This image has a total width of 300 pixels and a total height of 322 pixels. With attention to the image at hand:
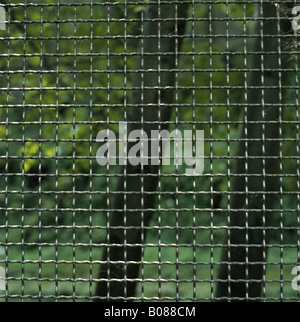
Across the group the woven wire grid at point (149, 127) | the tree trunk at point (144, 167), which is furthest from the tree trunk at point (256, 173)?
the tree trunk at point (144, 167)

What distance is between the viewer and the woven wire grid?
1.23 m

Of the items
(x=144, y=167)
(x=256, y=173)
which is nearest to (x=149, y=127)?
(x=144, y=167)

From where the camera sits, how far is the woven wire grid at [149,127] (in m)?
1.23

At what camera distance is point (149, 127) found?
1.38 m

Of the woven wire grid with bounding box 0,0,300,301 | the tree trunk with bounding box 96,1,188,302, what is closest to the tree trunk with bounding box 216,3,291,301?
the woven wire grid with bounding box 0,0,300,301

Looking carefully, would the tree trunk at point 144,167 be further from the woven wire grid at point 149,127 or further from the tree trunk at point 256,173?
the tree trunk at point 256,173

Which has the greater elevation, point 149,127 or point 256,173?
point 149,127

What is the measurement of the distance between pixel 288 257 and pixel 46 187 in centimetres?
97

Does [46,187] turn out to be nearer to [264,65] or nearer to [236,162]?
[236,162]

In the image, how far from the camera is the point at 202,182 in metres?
1.92

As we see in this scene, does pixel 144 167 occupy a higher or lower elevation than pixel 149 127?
lower

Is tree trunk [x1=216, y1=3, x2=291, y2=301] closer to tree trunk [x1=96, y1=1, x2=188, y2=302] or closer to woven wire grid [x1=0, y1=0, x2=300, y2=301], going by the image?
woven wire grid [x1=0, y1=0, x2=300, y2=301]

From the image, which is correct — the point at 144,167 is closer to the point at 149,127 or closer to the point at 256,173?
the point at 149,127

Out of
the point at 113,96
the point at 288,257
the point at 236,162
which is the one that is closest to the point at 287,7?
the point at 236,162
